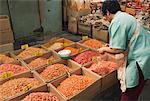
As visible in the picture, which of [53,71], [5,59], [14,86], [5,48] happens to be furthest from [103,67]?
[5,48]

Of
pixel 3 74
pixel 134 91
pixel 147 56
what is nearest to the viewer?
pixel 147 56

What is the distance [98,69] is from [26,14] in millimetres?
2685

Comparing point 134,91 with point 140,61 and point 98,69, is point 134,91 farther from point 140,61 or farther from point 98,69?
point 98,69

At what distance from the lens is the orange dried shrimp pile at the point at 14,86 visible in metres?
1.81

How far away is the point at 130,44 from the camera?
170 centimetres

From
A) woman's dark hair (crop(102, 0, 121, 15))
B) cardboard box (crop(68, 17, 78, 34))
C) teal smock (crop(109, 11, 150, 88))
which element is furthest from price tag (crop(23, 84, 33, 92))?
cardboard box (crop(68, 17, 78, 34))

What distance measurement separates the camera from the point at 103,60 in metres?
2.46

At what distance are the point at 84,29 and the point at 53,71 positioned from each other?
2.19 meters

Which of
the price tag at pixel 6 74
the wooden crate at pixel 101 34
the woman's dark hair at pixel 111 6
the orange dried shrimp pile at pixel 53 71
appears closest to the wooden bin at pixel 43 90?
the orange dried shrimp pile at pixel 53 71

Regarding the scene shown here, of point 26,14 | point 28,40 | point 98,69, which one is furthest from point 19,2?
point 98,69

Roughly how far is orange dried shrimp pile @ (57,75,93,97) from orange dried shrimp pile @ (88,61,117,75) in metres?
0.17

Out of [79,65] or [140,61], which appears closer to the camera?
[140,61]

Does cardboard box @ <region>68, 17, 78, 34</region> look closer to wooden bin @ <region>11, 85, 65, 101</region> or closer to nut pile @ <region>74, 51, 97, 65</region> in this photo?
nut pile @ <region>74, 51, 97, 65</region>

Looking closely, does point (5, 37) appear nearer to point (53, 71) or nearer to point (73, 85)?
point (53, 71)
